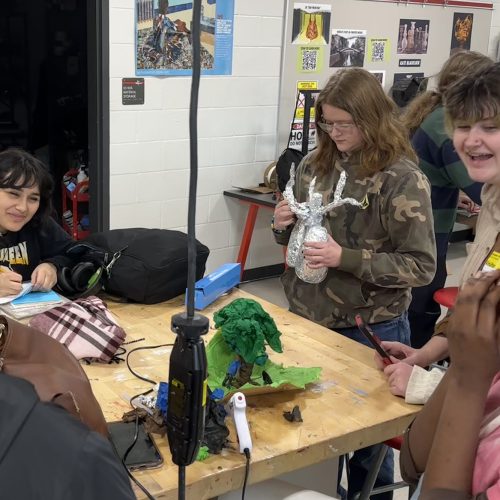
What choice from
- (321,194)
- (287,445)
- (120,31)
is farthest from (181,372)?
(120,31)

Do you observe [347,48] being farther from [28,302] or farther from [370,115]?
[28,302]

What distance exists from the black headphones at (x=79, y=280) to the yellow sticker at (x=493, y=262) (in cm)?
120

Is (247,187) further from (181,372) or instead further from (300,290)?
(181,372)

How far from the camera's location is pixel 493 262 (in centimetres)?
147

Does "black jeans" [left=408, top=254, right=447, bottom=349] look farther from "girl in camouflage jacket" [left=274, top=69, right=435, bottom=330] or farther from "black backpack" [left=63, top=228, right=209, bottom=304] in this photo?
"black backpack" [left=63, top=228, right=209, bottom=304]

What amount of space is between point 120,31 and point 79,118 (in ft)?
5.35

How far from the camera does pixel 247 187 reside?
15.3ft

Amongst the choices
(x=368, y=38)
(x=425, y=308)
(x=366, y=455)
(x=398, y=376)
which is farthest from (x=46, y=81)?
(x=398, y=376)

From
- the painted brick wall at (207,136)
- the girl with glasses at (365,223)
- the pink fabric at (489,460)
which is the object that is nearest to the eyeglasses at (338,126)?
the girl with glasses at (365,223)

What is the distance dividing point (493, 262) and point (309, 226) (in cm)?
72

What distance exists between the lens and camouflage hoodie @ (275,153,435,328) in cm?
208

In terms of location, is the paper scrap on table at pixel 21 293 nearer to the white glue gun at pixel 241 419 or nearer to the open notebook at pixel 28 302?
the open notebook at pixel 28 302

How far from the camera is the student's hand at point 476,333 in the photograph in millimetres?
1128

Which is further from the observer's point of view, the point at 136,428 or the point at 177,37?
→ the point at 177,37
